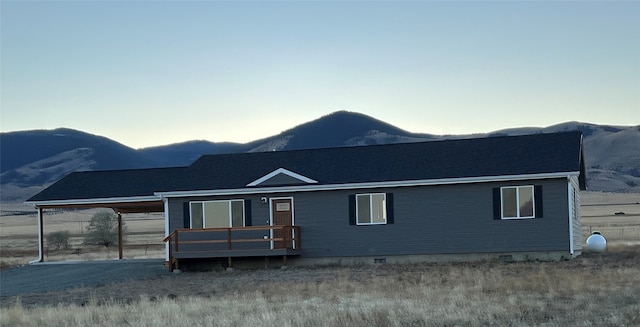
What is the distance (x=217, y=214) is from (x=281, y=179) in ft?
8.66

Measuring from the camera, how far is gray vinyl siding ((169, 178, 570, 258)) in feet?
102

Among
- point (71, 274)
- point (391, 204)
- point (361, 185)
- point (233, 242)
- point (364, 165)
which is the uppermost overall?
point (364, 165)

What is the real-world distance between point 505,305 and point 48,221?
104m

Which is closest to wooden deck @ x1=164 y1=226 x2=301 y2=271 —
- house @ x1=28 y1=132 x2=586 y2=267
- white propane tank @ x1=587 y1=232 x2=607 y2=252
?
house @ x1=28 y1=132 x2=586 y2=267

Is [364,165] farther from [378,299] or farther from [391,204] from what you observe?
[378,299]

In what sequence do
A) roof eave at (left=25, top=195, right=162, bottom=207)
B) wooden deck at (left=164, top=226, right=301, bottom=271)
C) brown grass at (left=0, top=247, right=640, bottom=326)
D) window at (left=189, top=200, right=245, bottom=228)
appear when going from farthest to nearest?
roof eave at (left=25, top=195, right=162, bottom=207) < window at (left=189, top=200, right=245, bottom=228) < wooden deck at (left=164, top=226, right=301, bottom=271) < brown grass at (left=0, top=247, right=640, bottom=326)

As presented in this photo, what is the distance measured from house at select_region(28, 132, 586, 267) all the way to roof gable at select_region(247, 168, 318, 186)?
3cm

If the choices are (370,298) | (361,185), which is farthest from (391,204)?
(370,298)

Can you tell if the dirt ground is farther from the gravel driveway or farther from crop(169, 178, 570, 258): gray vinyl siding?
crop(169, 178, 570, 258): gray vinyl siding

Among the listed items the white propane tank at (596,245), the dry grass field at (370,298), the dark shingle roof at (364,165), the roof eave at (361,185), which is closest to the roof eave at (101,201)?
the dark shingle roof at (364,165)

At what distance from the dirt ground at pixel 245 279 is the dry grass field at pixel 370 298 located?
34 mm

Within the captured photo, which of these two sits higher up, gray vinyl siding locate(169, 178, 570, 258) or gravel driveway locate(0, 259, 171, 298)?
gray vinyl siding locate(169, 178, 570, 258)

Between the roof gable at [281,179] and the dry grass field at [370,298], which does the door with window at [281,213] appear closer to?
the roof gable at [281,179]

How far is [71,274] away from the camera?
32.8 m
